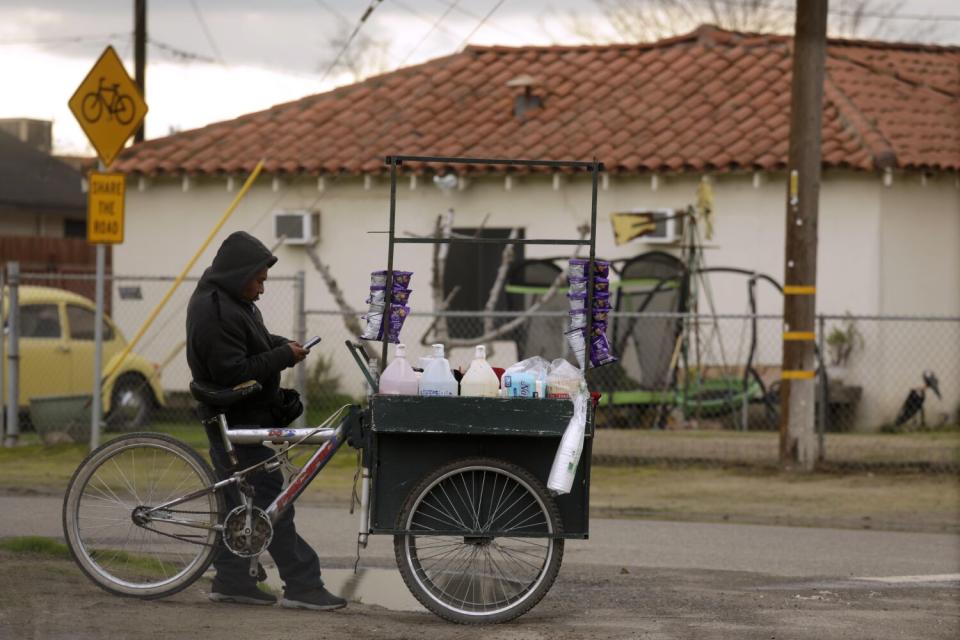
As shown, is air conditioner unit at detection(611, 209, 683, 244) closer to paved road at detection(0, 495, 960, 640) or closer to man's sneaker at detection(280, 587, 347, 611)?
paved road at detection(0, 495, 960, 640)

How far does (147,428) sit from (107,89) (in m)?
5.56

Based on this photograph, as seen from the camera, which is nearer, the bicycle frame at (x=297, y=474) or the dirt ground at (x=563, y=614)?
the dirt ground at (x=563, y=614)

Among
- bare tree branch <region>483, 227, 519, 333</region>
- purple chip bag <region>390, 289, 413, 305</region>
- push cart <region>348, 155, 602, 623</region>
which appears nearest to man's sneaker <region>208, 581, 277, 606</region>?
push cart <region>348, 155, 602, 623</region>

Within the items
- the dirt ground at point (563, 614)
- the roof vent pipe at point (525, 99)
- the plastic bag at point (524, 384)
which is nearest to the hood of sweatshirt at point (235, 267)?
the plastic bag at point (524, 384)

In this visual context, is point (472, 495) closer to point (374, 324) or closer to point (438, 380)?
point (438, 380)

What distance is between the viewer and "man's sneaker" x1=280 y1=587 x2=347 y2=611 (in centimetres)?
763

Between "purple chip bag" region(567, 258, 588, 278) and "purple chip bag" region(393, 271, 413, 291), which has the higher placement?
"purple chip bag" region(567, 258, 588, 278)

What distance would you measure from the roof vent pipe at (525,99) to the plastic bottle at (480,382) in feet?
49.2

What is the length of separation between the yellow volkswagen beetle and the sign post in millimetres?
4551

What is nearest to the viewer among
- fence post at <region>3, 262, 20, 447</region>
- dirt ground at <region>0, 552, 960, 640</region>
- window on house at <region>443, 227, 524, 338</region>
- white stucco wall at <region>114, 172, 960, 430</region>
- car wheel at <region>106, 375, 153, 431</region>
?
dirt ground at <region>0, 552, 960, 640</region>

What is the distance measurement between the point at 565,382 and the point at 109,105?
277 inches

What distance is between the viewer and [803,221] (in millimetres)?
14383

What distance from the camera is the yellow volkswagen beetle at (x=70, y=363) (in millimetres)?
17922

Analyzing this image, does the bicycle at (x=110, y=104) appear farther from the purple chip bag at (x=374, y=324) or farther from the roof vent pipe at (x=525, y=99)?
the roof vent pipe at (x=525, y=99)
